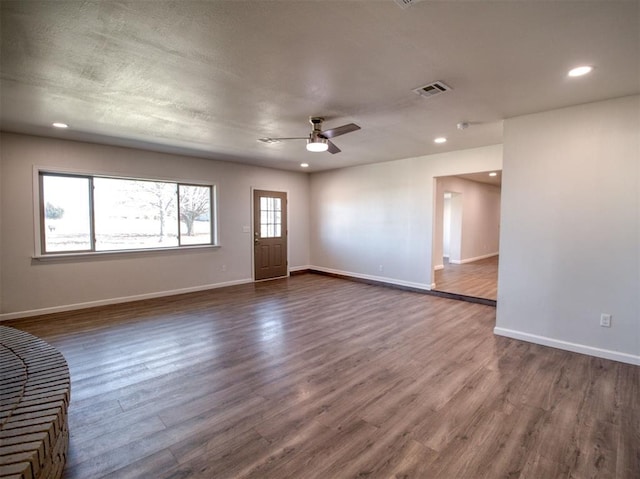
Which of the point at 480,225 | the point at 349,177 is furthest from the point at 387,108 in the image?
the point at 480,225

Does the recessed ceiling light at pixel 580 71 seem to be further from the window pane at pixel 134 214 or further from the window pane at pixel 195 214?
the window pane at pixel 134 214

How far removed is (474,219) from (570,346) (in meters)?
6.34

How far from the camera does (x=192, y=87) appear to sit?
2.88 m

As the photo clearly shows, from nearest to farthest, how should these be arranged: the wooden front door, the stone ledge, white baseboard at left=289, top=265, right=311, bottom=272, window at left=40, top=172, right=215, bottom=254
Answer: the stone ledge < window at left=40, top=172, right=215, bottom=254 < the wooden front door < white baseboard at left=289, top=265, right=311, bottom=272

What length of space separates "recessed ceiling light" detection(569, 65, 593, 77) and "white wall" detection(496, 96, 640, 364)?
885mm

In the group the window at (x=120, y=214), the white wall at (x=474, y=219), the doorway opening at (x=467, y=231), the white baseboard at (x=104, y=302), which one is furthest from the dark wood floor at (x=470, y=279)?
the window at (x=120, y=214)

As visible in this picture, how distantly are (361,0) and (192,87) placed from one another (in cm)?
182

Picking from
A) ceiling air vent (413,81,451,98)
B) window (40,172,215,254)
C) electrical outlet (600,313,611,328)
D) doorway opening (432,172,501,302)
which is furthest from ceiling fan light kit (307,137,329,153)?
doorway opening (432,172,501,302)

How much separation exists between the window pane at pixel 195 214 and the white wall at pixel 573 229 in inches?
210

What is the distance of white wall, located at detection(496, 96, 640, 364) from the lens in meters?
3.09

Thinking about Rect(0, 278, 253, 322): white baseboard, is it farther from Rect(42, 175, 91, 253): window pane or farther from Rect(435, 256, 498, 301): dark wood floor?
Rect(435, 256, 498, 301): dark wood floor

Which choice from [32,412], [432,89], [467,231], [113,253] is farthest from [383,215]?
[32,412]

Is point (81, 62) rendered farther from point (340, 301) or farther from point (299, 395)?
point (340, 301)

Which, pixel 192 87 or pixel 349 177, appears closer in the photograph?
pixel 192 87
